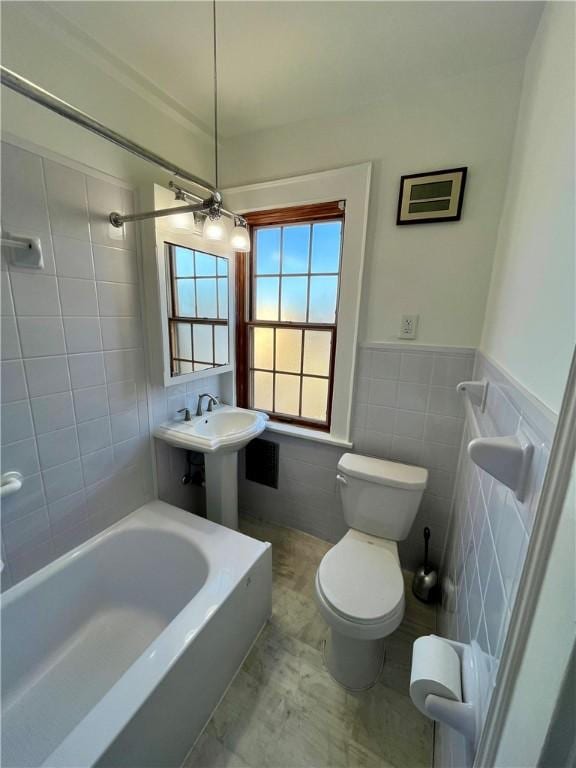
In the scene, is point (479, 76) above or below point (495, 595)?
above

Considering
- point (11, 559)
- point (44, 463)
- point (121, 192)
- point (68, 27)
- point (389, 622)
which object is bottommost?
point (389, 622)

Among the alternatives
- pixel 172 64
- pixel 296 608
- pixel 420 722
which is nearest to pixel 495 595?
pixel 420 722

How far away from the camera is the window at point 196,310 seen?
1.57 metres

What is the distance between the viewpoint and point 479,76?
122cm

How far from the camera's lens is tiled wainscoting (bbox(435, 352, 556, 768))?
49 centimetres

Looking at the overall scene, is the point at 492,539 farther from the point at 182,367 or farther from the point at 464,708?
the point at 182,367

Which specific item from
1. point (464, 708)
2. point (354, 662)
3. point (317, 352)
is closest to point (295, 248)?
point (317, 352)

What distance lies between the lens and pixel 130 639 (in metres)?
1.32

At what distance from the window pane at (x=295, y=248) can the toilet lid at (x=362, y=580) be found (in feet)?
5.06

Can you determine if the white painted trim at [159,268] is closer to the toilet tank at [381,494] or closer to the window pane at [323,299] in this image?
the window pane at [323,299]

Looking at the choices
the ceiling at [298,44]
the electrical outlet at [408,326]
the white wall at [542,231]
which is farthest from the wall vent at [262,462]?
the ceiling at [298,44]

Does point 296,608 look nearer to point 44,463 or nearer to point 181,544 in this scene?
point 181,544

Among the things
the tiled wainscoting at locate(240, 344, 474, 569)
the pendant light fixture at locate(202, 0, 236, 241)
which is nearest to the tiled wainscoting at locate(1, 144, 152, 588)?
the pendant light fixture at locate(202, 0, 236, 241)

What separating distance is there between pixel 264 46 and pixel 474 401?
1609 mm
